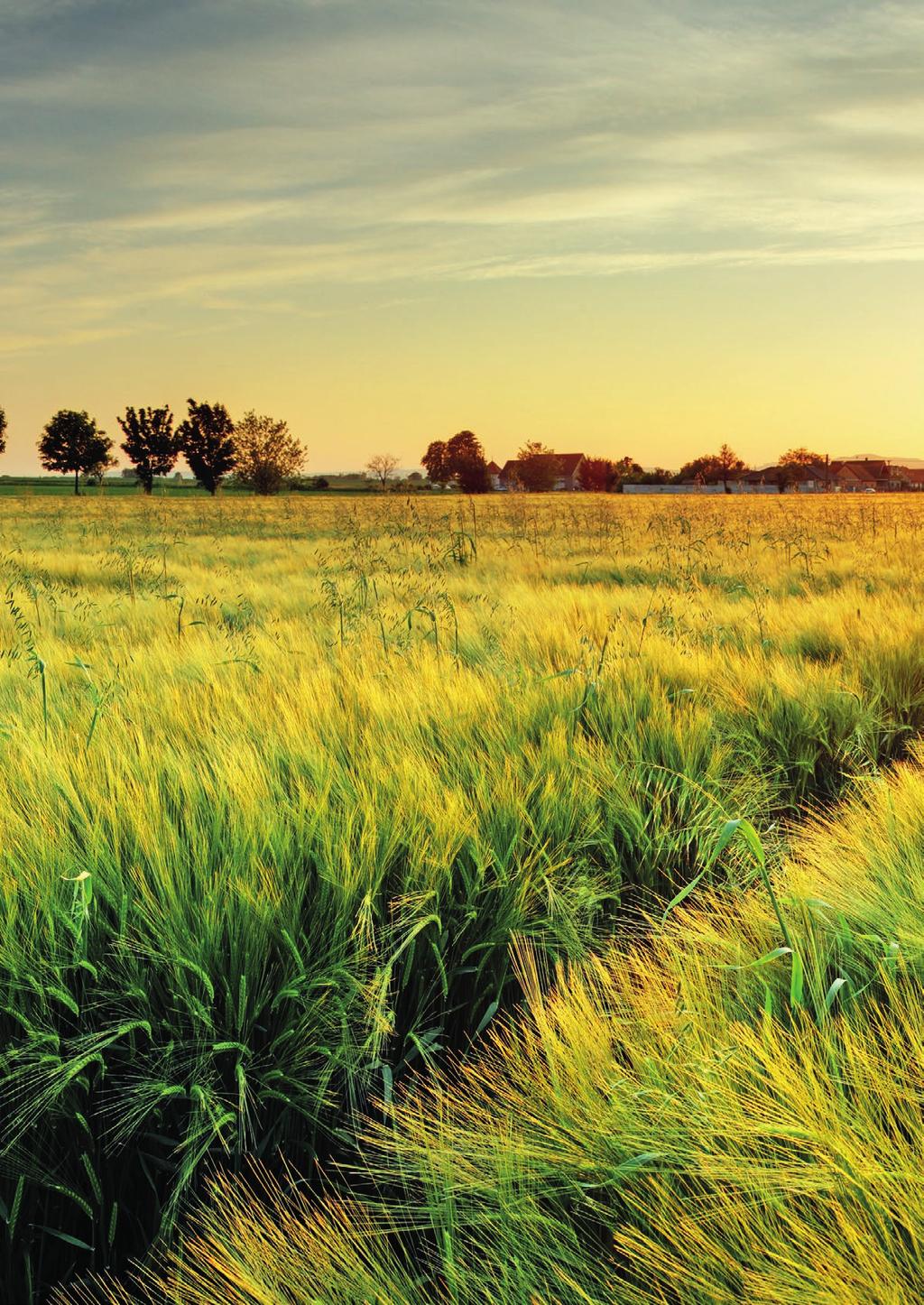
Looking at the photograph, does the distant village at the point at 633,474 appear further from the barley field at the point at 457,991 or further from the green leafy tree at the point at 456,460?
the barley field at the point at 457,991

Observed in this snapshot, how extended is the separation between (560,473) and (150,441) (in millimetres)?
54004

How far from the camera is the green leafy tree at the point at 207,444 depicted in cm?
8244

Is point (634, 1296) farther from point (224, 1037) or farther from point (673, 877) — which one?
point (673, 877)

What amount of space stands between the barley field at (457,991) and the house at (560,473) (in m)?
104

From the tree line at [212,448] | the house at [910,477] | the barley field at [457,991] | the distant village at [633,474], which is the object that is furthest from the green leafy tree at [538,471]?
the barley field at [457,991]

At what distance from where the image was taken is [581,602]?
19.1 ft

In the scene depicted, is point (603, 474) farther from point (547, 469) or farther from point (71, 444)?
point (71, 444)

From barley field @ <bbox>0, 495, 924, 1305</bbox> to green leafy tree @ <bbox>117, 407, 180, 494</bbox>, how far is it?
286 ft

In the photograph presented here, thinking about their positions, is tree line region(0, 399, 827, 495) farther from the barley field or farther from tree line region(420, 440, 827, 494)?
the barley field

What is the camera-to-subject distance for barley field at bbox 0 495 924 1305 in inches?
40.6

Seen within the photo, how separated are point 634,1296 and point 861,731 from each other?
→ 2.82 metres

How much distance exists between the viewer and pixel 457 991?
74.3 inches

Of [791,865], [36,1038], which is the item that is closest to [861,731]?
[791,865]

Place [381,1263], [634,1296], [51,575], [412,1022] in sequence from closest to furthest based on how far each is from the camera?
[634,1296] < [381,1263] < [412,1022] < [51,575]
